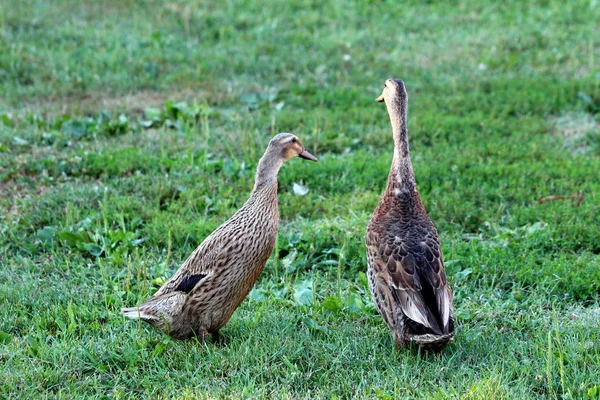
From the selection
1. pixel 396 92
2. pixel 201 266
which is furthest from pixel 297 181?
pixel 201 266

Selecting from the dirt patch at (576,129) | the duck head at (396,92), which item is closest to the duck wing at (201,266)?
the duck head at (396,92)

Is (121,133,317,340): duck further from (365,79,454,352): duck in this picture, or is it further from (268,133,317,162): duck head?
(365,79,454,352): duck

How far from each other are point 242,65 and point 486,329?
6.36 meters

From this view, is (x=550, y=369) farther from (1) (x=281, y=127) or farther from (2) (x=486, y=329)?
(1) (x=281, y=127)

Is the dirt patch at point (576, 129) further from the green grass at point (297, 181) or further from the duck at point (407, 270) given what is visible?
the duck at point (407, 270)

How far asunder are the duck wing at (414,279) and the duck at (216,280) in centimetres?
69

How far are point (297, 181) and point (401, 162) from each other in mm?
2394

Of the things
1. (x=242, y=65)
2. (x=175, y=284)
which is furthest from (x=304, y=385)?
(x=242, y=65)

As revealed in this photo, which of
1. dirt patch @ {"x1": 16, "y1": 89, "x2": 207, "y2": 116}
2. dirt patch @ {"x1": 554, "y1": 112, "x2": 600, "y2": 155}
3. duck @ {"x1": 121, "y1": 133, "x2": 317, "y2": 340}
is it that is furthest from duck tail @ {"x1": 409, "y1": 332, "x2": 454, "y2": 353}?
dirt patch @ {"x1": 16, "y1": 89, "x2": 207, "y2": 116}

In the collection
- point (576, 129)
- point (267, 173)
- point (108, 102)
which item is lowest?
point (108, 102)

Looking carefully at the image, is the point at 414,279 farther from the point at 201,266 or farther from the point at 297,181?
the point at 297,181

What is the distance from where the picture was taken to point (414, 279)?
4918 millimetres

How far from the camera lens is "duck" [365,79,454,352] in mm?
4790

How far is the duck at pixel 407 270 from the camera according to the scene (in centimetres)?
479
